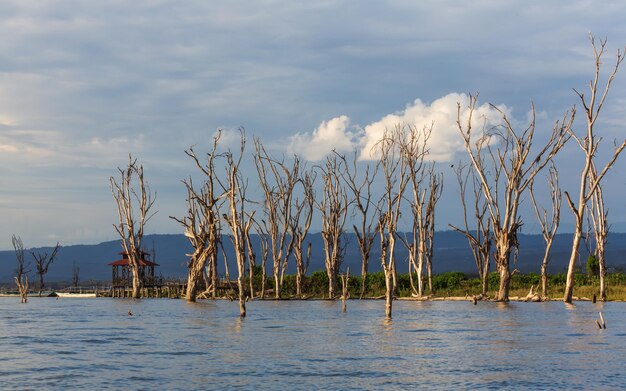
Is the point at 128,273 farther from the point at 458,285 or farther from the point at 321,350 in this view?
the point at 321,350

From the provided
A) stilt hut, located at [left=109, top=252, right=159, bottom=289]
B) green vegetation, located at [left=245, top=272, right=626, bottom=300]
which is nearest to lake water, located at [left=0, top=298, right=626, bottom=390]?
green vegetation, located at [left=245, top=272, right=626, bottom=300]

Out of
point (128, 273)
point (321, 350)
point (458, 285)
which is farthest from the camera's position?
point (128, 273)

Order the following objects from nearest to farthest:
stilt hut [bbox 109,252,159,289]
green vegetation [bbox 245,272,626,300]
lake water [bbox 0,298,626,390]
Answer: lake water [bbox 0,298,626,390], green vegetation [bbox 245,272,626,300], stilt hut [bbox 109,252,159,289]

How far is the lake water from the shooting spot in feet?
87.3

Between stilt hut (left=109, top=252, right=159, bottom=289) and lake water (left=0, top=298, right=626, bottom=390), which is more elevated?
stilt hut (left=109, top=252, right=159, bottom=289)

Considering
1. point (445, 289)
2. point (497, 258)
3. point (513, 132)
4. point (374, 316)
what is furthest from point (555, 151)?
point (445, 289)

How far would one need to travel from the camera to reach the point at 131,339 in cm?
3944

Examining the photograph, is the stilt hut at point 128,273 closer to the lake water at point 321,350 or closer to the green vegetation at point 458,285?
the green vegetation at point 458,285

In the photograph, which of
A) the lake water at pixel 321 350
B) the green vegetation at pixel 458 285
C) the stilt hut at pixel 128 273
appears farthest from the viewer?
the stilt hut at pixel 128 273

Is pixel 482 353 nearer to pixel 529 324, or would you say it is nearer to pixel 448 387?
pixel 448 387

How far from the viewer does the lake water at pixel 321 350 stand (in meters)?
26.6

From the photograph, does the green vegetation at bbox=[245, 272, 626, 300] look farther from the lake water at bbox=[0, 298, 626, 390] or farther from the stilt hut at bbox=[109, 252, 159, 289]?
the lake water at bbox=[0, 298, 626, 390]

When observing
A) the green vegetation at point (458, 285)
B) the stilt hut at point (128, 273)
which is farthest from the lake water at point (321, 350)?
the stilt hut at point (128, 273)

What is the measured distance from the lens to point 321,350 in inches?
1356
